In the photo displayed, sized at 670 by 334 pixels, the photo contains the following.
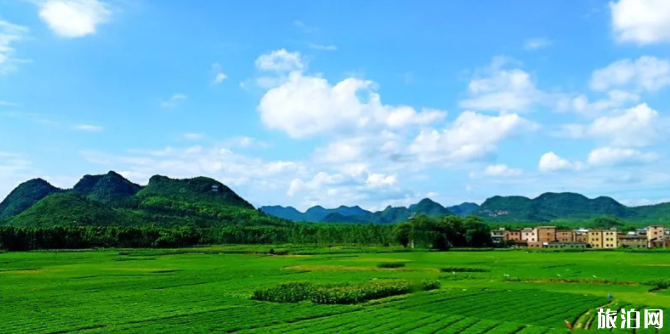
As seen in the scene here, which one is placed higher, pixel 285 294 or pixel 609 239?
pixel 609 239

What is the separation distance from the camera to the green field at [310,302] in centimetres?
3106

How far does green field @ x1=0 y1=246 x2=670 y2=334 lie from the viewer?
31062 mm

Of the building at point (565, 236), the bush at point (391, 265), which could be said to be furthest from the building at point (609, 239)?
the bush at point (391, 265)

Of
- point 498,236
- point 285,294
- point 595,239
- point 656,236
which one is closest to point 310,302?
point 285,294

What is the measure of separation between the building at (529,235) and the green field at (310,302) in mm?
112954

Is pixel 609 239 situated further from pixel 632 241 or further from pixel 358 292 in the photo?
pixel 358 292

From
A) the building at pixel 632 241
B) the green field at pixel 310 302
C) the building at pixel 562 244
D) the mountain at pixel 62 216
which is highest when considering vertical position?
the mountain at pixel 62 216

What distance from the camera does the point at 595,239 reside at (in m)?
169

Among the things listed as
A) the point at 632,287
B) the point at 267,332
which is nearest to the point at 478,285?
the point at 632,287

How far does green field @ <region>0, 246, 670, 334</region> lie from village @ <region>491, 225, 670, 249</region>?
320 ft

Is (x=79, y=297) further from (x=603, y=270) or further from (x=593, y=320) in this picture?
(x=603, y=270)

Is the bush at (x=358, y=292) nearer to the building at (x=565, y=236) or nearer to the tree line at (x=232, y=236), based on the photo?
the tree line at (x=232, y=236)

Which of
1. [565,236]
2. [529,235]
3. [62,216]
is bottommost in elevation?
[565,236]

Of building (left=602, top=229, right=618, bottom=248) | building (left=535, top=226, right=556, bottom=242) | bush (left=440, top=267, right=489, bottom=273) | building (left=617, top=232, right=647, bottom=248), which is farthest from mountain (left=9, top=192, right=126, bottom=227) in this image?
building (left=617, top=232, right=647, bottom=248)
